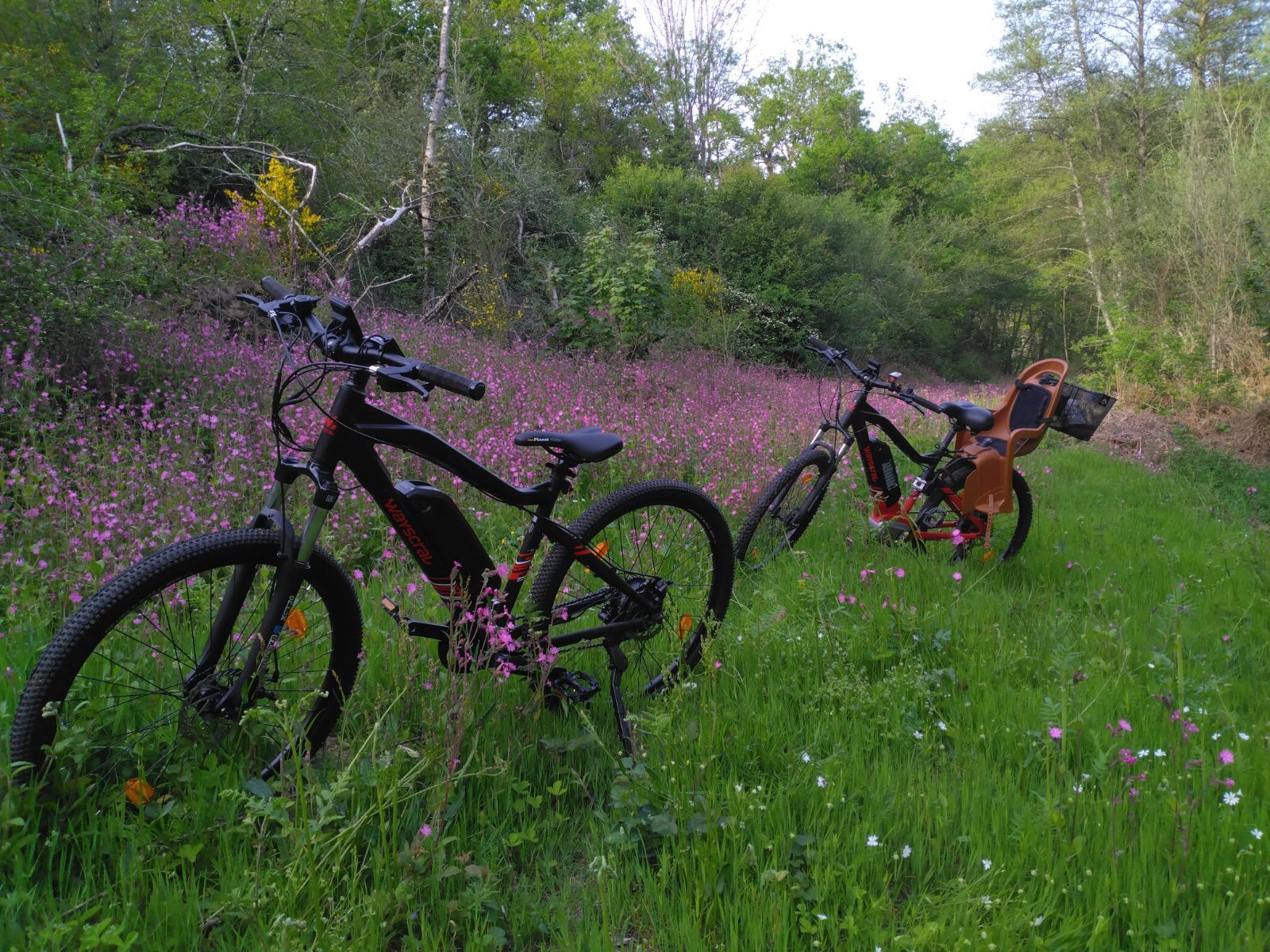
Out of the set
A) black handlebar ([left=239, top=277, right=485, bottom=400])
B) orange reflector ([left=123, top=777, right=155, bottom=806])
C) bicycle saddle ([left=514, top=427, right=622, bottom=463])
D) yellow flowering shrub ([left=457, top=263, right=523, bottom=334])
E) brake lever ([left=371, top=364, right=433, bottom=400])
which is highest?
yellow flowering shrub ([left=457, top=263, right=523, bottom=334])

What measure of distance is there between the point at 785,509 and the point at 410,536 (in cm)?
Answer: 267

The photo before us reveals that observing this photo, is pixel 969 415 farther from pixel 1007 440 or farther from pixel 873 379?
pixel 873 379

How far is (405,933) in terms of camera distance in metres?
1.85

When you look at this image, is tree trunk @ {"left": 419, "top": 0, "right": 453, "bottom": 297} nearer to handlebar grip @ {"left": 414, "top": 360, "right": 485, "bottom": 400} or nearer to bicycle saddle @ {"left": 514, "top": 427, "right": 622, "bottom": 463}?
bicycle saddle @ {"left": 514, "top": 427, "right": 622, "bottom": 463}

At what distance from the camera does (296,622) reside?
213 centimetres

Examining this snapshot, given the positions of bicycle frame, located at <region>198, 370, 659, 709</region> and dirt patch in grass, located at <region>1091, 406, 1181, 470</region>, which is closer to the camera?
bicycle frame, located at <region>198, 370, 659, 709</region>

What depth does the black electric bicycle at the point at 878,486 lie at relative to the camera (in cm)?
436

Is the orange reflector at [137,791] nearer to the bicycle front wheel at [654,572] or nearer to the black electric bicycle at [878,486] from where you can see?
the bicycle front wheel at [654,572]

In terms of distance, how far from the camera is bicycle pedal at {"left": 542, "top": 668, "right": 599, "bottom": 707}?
8.69ft

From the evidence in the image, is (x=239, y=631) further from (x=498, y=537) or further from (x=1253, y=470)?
(x=1253, y=470)

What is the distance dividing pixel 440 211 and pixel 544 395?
6444 millimetres

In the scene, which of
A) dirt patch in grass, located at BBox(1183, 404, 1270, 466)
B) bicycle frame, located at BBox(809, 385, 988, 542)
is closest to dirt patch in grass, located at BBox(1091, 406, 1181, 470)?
dirt patch in grass, located at BBox(1183, 404, 1270, 466)

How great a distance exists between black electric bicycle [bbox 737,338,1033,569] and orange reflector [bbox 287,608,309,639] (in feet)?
8.74

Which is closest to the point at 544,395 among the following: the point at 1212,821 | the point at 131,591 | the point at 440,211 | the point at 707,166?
the point at 131,591
